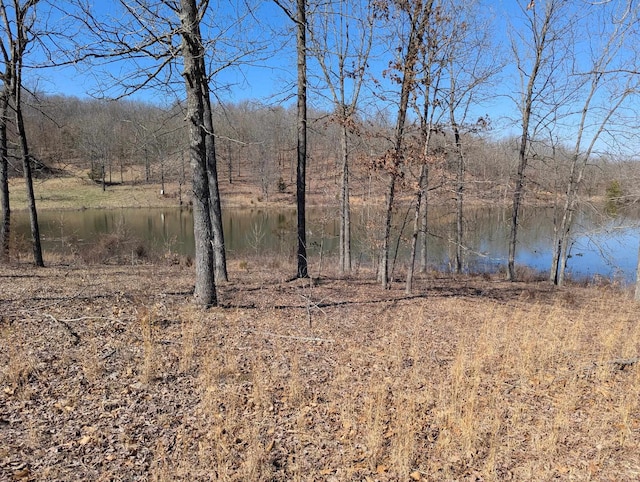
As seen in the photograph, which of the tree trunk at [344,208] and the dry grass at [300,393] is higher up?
the tree trunk at [344,208]

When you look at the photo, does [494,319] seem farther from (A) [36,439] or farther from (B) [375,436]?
(A) [36,439]

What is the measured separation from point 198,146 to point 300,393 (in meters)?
4.16

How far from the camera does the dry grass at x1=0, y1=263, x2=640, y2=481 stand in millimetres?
3254

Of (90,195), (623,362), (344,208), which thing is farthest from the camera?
(90,195)

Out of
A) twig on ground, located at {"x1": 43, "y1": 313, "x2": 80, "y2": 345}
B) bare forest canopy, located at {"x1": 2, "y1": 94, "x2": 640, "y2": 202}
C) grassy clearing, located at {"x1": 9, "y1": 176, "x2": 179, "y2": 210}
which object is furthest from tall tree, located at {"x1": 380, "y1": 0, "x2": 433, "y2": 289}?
grassy clearing, located at {"x1": 9, "y1": 176, "x2": 179, "y2": 210}

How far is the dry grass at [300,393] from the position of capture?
3254 millimetres


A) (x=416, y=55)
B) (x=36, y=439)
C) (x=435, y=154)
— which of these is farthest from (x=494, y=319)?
(x=36, y=439)

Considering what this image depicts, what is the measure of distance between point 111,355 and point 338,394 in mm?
2934

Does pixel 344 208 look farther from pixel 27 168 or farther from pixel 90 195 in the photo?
pixel 90 195

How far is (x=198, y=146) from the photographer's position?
6.30 meters

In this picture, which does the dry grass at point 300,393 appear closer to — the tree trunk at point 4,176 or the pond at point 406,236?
the pond at point 406,236

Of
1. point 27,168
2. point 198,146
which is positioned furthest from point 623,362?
point 27,168

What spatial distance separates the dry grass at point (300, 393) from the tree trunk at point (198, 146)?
1.97 feet

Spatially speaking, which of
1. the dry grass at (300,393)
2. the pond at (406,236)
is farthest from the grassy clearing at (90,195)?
the dry grass at (300,393)
